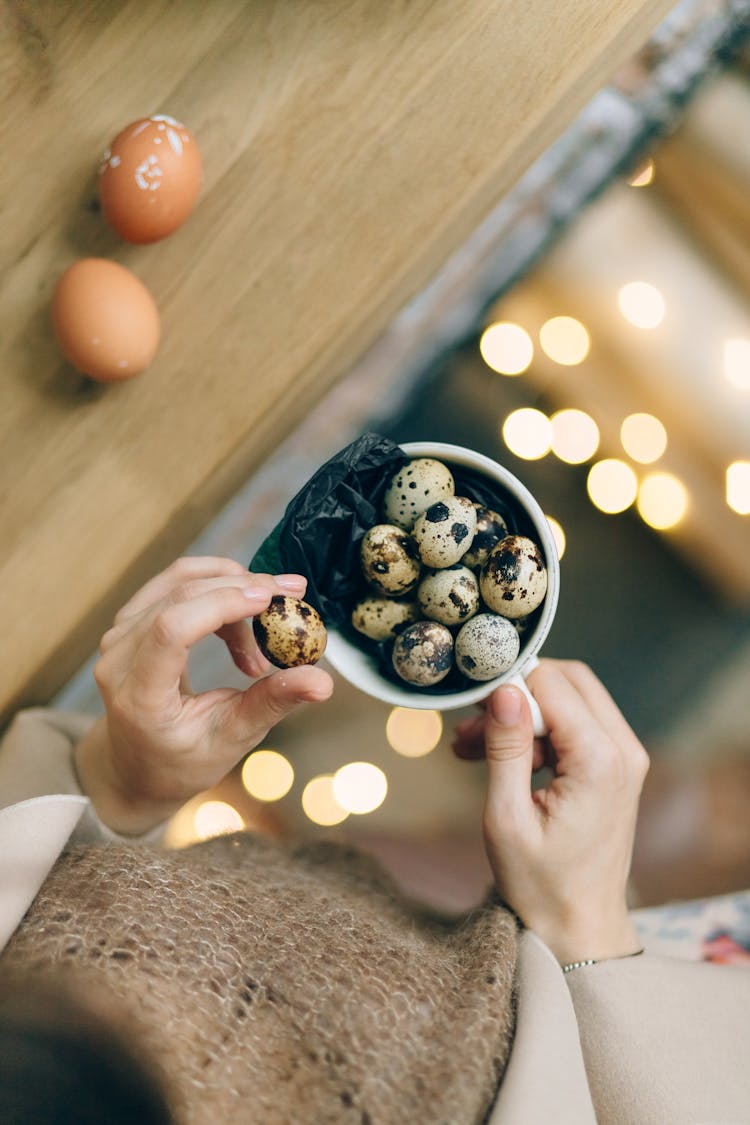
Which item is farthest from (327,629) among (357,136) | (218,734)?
(357,136)

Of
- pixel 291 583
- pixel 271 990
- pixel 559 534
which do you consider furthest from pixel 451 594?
pixel 559 534

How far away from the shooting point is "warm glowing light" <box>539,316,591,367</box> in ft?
3.50

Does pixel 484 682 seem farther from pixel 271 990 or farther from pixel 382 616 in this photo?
pixel 271 990

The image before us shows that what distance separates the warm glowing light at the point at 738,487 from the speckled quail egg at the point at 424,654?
24.6 inches

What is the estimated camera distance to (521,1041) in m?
0.51

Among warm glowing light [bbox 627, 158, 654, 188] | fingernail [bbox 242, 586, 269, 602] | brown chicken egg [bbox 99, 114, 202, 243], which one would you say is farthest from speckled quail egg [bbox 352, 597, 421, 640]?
warm glowing light [bbox 627, 158, 654, 188]

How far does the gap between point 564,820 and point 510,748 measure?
76 millimetres

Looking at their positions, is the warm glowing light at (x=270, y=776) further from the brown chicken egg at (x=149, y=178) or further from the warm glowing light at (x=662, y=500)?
the brown chicken egg at (x=149, y=178)

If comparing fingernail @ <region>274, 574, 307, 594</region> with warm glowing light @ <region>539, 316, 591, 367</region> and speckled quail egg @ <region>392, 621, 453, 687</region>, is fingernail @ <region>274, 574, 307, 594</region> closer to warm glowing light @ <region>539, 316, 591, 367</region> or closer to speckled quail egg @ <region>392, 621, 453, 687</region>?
speckled quail egg @ <region>392, 621, 453, 687</region>

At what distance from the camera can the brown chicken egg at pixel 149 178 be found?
0.65 m

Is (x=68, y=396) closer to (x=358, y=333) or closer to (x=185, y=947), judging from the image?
(x=358, y=333)

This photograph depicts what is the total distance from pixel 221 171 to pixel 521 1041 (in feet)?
2.43

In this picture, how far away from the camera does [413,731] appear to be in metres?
1.17

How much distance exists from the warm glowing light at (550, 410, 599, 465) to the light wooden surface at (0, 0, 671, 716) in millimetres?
412
